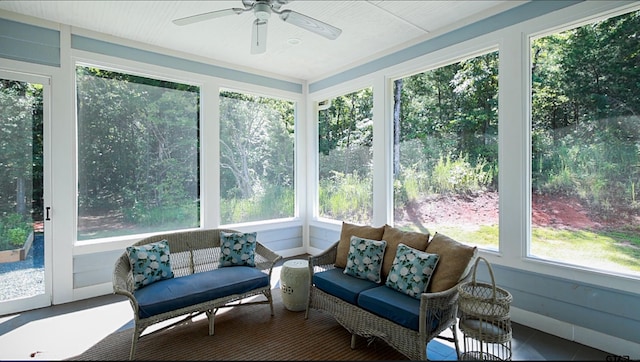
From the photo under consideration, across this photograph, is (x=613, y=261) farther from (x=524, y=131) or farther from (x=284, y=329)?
(x=284, y=329)

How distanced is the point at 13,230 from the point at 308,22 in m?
3.66

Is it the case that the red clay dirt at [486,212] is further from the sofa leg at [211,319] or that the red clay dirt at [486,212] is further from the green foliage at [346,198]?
the sofa leg at [211,319]

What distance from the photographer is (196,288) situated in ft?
9.18

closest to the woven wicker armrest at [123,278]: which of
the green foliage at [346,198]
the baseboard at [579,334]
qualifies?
the green foliage at [346,198]

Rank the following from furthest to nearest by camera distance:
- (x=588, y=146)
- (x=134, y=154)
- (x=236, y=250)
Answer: (x=134, y=154) < (x=236, y=250) < (x=588, y=146)

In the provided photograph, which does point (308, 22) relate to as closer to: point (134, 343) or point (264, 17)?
point (264, 17)

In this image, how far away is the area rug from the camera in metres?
2.47

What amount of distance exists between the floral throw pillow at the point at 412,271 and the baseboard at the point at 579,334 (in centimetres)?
123

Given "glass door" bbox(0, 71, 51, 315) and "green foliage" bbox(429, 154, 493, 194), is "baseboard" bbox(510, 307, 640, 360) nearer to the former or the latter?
"green foliage" bbox(429, 154, 493, 194)

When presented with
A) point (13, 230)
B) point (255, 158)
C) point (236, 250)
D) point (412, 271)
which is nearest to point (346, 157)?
point (255, 158)

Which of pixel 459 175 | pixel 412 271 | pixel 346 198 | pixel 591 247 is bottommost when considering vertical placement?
pixel 412 271

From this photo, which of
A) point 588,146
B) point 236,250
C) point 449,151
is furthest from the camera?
point 449,151

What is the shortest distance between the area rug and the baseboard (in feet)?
4.58

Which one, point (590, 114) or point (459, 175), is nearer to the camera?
point (590, 114)
